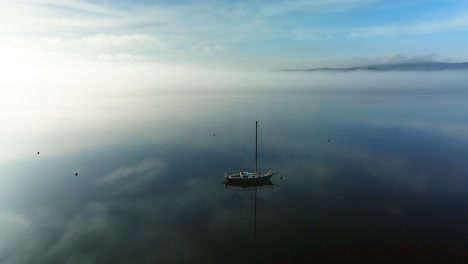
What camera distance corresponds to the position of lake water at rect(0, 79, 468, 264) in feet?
160

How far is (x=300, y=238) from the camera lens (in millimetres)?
51375

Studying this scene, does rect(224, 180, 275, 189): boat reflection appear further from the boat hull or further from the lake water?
the lake water

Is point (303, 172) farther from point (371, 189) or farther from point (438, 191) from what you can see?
point (438, 191)

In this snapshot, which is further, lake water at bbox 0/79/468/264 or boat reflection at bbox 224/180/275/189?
boat reflection at bbox 224/180/275/189

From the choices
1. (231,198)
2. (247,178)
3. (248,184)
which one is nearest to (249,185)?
(248,184)

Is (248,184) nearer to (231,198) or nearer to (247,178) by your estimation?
(247,178)

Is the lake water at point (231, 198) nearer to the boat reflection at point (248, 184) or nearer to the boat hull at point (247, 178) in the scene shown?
the boat reflection at point (248, 184)

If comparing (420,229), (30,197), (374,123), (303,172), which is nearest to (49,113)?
(30,197)

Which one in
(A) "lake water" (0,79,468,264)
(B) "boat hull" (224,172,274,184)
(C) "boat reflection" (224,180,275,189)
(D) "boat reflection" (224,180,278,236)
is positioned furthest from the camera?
(C) "boat reflection" (224,180,275,189)

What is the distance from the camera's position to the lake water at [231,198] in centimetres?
4862

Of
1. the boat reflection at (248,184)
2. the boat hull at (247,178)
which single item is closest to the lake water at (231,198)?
the boat reflection at (248,184)

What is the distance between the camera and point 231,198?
68750mm

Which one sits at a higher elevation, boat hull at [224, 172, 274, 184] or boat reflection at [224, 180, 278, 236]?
boat hull at [224, 172, 274, 184]

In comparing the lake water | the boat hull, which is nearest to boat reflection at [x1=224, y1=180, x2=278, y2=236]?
the boat hull
